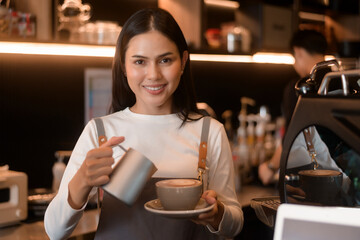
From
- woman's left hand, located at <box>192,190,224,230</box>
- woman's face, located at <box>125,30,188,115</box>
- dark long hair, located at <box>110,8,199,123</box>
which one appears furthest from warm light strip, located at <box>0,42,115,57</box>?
woman's left hand, located at <box>192,190,224,230</box>

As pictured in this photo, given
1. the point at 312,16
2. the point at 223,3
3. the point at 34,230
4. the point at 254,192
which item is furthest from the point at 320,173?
the point at 312,16

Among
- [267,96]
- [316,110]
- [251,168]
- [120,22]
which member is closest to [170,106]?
[316,110]

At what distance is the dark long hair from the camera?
4.08ft

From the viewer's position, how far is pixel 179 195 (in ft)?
3.19

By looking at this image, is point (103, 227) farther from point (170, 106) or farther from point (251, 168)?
point (251, 168)

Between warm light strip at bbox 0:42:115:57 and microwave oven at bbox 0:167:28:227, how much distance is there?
55 cm

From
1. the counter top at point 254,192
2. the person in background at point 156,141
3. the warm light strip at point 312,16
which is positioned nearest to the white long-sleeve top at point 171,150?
the person in background at point 156,141

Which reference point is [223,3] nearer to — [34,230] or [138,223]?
[34,230]

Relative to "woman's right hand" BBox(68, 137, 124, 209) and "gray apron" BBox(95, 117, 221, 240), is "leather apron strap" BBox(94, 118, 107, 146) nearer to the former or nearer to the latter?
"gray apron" BBox(95, 117, 221, 240)

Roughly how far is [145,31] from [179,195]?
490mm

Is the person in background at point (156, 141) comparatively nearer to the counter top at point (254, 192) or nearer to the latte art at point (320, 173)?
the latte art at point (320, 173)

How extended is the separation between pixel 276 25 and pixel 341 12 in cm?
82

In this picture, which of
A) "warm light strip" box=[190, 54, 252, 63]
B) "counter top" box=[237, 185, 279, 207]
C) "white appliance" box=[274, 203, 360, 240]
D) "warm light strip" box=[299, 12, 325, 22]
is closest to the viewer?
"white appliance" box=[274, 203, 360, 240]

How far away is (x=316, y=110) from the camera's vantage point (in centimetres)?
73
